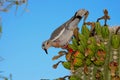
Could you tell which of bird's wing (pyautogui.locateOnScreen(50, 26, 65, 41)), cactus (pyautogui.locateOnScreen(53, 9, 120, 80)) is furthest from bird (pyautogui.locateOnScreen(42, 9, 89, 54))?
cactus (pyautogui.locateOnScreen(53, 9, 120, 80))

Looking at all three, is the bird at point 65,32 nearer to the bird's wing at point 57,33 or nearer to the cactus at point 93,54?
the bird's wing at point 57,33

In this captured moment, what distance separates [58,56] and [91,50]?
2.88 ft

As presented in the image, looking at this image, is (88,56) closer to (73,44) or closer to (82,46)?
(82,46)

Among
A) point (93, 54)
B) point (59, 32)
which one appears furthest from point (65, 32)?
point (93, 54)

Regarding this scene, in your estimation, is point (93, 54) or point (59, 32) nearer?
point (93, 54)

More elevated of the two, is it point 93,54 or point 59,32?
point 59,32

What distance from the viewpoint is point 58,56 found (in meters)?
3.92

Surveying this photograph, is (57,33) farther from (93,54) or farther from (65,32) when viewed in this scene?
(93,54)

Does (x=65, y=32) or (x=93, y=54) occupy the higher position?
(x=65, y=32)

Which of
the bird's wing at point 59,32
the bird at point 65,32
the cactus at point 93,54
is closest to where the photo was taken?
the cactus at point 93,54

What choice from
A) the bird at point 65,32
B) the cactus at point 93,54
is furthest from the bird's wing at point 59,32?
the cactus at point 93,54

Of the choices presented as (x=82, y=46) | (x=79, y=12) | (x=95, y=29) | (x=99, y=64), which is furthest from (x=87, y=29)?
(x=79, y=12)

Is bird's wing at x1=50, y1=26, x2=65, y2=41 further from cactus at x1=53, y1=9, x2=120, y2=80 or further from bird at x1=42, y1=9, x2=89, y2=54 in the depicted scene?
→ cactus at x1=53, y1=9, x2=120, y2=80

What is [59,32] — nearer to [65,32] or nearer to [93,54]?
[65,32]
